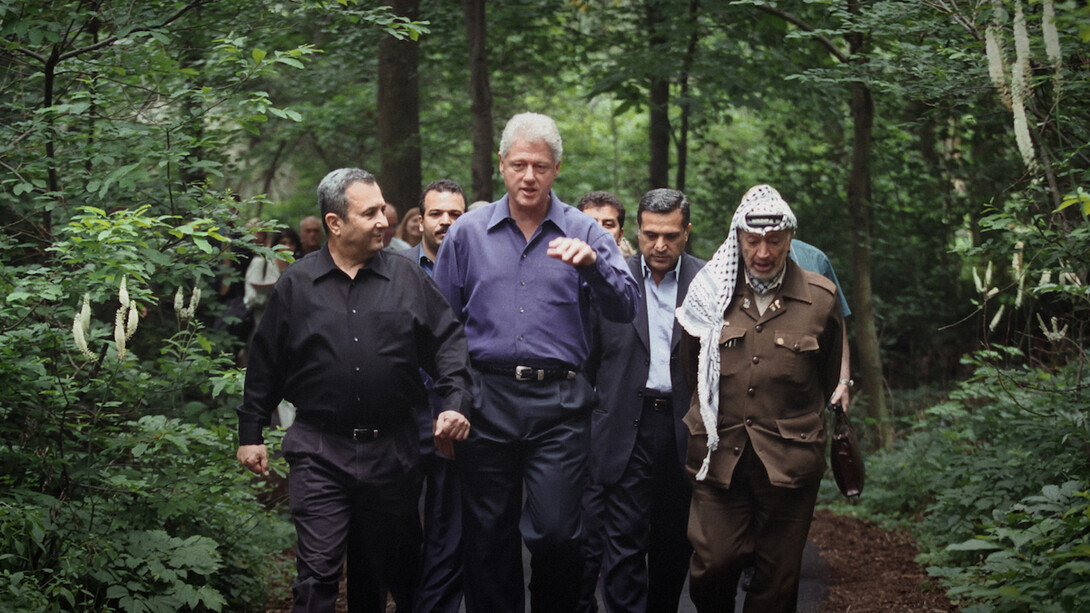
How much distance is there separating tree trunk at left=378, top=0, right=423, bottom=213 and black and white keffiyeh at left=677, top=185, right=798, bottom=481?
291 inches

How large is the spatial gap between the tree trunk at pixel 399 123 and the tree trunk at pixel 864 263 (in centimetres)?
487

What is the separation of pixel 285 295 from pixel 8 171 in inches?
99.3

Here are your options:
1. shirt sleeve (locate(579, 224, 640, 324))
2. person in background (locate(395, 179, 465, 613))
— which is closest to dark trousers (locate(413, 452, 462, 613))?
person in background (locate(395, 179, 465, 613))

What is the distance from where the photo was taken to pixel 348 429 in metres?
4.89

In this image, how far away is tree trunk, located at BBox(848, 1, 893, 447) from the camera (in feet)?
36.2

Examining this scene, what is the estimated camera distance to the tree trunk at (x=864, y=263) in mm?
11047

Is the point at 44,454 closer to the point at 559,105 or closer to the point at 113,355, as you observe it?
the point at 113,355

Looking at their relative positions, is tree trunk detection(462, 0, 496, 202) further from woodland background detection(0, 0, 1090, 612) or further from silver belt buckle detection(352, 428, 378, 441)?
silver belt buckle detection(352, 428, 378, 441)

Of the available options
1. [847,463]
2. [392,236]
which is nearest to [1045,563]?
[847,463]

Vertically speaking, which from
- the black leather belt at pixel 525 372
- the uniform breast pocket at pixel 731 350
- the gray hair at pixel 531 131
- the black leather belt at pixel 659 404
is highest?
the gray hair at pixel 531 131

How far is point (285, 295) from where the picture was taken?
4957 mm

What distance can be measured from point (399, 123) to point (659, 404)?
7.51 meters

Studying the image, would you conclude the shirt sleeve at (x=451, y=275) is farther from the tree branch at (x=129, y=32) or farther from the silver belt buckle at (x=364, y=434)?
Result: the tree branch at (x=129, y=32)

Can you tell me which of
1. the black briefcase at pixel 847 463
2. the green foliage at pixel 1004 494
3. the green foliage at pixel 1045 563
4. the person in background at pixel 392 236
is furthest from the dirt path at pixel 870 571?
the person in background at pixel 392 236
